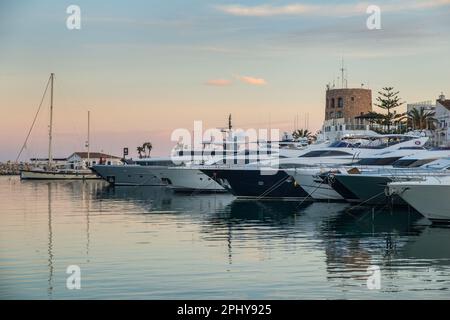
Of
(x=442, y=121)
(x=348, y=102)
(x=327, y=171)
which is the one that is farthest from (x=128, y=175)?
(x=348, y=102)

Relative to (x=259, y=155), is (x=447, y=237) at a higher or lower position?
lower

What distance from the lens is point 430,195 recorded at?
2884cm

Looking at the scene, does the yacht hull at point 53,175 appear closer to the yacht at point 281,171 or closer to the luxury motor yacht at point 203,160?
the luxury motor yacht at point 203,160

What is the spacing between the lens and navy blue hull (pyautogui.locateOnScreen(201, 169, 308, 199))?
157 ft

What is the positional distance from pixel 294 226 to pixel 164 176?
3472cm

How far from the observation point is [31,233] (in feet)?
97.3

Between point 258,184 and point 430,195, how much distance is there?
Answer: 21.0 metres

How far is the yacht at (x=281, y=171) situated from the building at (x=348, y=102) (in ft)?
202
